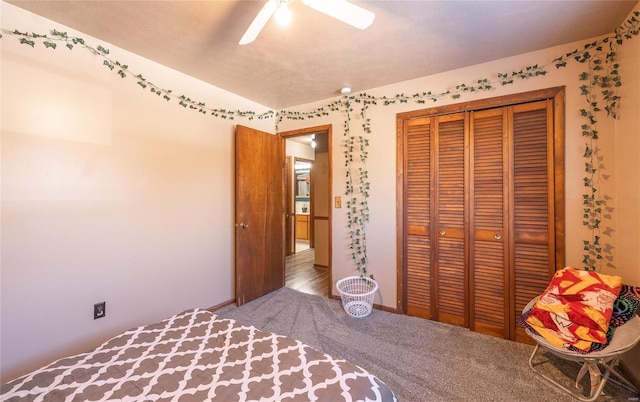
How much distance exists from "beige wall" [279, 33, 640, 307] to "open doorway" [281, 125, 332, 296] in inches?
13.6

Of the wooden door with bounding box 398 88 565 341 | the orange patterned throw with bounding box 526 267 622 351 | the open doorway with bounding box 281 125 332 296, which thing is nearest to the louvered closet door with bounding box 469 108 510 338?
the wooden door with bounding box 398 88 565 341

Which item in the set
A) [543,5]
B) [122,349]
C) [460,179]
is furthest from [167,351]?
[543,5]

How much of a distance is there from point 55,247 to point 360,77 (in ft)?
9.44

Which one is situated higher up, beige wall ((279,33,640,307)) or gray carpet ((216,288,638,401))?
beige wall ((279,33,640,307))

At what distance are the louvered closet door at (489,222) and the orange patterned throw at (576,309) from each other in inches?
21.0

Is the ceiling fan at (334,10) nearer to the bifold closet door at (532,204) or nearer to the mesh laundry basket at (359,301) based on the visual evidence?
the bifold closet door at (532,204)

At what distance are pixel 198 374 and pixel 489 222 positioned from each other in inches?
97.4

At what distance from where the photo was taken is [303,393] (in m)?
1.06

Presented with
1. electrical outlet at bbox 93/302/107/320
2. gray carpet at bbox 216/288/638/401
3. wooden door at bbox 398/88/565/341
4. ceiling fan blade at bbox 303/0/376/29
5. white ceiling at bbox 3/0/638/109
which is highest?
white ceiling at bbox 3/0/638/109

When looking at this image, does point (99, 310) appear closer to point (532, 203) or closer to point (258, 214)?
point (258, 214)

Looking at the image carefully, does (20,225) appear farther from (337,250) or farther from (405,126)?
(405,126)

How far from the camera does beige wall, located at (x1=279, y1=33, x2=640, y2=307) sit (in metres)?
1.82

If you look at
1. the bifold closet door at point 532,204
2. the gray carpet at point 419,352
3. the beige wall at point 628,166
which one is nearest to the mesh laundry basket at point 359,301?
the gray carpet at point 419,352

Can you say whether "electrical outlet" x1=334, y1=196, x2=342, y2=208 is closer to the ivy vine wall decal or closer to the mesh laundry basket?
the mesh laundry basket
